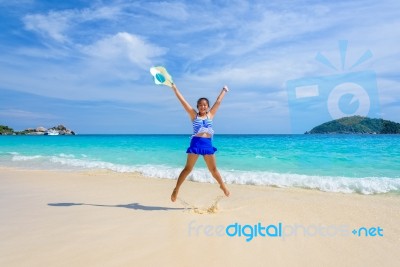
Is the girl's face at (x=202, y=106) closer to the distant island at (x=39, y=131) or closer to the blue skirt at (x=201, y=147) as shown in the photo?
the blue skirt at (x=201, y=147)

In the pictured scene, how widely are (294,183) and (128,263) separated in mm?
7157

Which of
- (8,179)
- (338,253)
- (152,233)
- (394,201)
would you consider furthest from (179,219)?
(8,179)

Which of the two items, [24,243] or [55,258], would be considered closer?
[55,258]

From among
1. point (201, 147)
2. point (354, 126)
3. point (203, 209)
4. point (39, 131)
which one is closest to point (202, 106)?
point (201, 147)

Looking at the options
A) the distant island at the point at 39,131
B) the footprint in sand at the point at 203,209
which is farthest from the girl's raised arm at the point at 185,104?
the distant island at the point at 39,131

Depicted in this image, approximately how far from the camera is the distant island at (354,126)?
54.2 feet

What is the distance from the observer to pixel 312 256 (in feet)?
12.0

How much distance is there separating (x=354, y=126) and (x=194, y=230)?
592 inches

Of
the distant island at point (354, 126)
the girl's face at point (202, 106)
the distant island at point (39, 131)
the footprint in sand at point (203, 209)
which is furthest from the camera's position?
the distant island at point (39, 131)

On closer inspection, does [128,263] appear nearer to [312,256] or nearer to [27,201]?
[312,256]

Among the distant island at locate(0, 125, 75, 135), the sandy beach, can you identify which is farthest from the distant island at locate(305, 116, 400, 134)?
the distant island at locate(0, 125, 75, 135)

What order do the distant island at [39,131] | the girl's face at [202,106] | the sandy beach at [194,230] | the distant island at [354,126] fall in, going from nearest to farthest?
the sandy beach at [194,230] → the girl's face at [202,106] → the distant island at [354,126] → the distant island at [39,131]

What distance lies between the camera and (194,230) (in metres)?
Result: 4.52

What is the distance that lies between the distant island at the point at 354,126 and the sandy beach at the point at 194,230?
9243 mm
